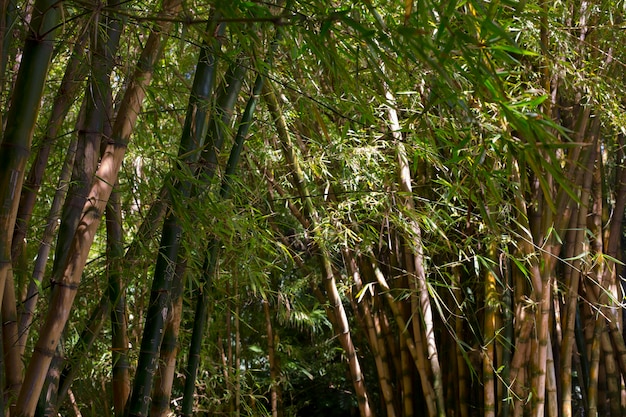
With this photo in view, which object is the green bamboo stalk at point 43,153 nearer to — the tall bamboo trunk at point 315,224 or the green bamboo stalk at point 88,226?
the green bamboo stalk at point 88,226

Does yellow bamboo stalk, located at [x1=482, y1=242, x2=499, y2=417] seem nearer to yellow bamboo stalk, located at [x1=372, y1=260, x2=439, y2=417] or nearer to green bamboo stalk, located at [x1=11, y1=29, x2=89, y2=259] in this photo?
yellow bamboo stalk, located at [x1=372, y1=260, x2=439, y2=417]

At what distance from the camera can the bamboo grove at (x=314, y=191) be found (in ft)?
3.71

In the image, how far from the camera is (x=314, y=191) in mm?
2805

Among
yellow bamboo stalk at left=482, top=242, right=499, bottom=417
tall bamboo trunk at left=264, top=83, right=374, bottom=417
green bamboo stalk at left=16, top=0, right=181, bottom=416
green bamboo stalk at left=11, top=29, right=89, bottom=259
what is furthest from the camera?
yellow bamboo stalk at left=482, top=242, right=499, bottom=417

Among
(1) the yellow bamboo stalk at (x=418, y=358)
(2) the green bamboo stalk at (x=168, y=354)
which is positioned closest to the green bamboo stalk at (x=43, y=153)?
(2) the green bamboo stalk at (x=168, y=354)

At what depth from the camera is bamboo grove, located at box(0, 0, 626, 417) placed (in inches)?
44.6

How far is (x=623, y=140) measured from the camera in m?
3.61

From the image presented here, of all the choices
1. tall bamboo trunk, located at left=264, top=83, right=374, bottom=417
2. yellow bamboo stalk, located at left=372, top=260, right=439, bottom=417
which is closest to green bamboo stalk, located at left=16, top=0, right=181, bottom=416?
tall bamboo trunk, located at left=264, top=83, right=374, bottom=417

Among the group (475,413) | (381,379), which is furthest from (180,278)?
(475,413)

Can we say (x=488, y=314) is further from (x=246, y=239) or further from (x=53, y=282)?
(x=53, y=282)

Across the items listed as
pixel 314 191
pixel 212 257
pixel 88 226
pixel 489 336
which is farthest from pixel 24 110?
pixel 489 336

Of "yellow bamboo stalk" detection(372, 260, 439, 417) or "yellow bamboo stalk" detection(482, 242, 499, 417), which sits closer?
"yellow bamboo stalk" detection(482, 242, 499, 417)

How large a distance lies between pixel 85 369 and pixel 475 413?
1.78m

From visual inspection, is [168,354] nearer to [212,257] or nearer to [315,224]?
[212,257]
